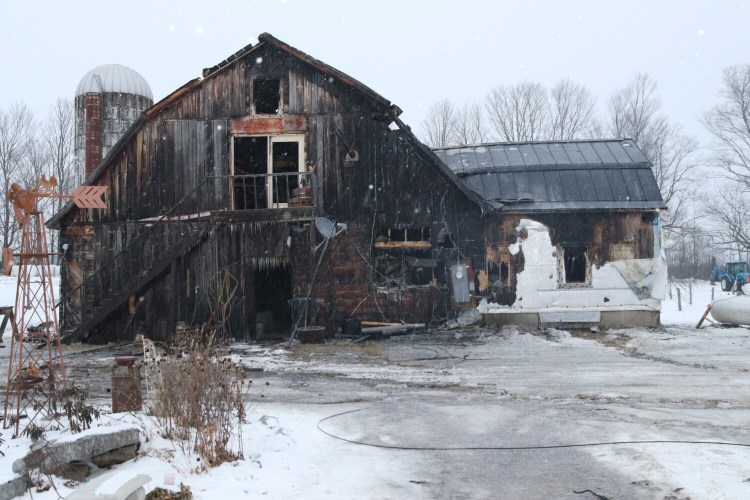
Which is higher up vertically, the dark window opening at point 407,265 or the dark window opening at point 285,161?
the dark window opening at point 285,161

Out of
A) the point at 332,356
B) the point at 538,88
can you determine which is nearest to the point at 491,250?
the point at 332,356

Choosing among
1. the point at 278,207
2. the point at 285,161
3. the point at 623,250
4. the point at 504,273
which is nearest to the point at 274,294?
the point at 278,207

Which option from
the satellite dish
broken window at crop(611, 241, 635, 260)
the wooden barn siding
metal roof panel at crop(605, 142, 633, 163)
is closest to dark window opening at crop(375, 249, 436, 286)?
the satellite dish

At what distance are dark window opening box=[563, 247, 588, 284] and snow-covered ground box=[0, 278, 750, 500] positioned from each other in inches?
217

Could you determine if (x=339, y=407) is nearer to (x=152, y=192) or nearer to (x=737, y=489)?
(x=737, y=489)

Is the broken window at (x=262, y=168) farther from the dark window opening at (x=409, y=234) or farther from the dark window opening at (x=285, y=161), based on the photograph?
the dark window opening at (x=409, y=234)

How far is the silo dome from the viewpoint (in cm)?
2248

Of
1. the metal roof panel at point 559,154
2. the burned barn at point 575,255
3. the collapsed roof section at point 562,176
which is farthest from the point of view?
the metal roof panel at point 559,154

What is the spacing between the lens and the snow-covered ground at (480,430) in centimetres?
551

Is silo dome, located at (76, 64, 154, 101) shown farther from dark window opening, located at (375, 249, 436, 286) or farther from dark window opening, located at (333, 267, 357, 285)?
dark window opening, located at (375, 249, 436, 286)

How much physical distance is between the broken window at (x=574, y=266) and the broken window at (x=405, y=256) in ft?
13.5

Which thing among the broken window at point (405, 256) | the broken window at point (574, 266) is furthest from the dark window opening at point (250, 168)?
the broken window at point (574, 266)

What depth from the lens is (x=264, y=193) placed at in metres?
19.2

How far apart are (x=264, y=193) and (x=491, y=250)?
24.6ft
